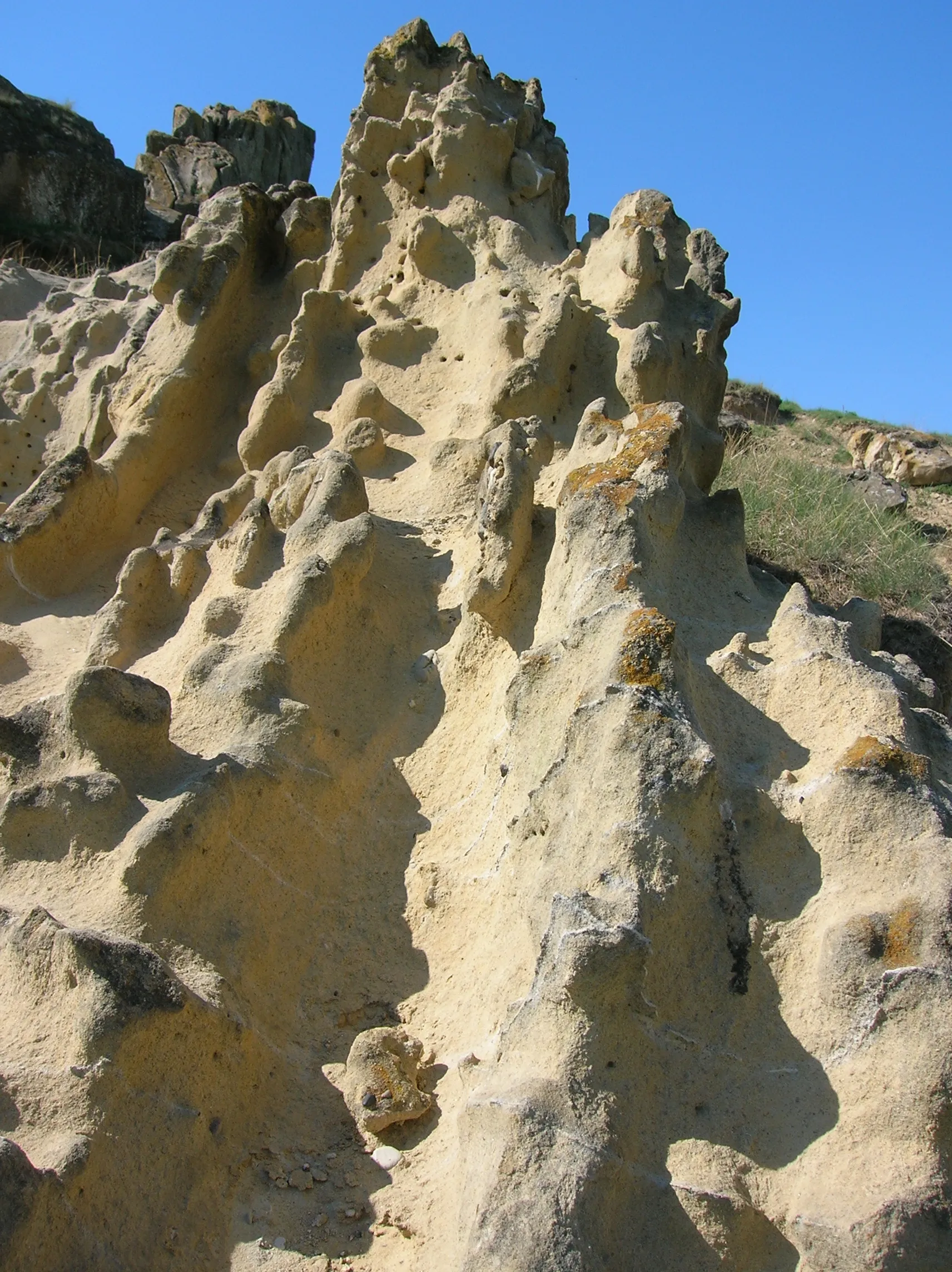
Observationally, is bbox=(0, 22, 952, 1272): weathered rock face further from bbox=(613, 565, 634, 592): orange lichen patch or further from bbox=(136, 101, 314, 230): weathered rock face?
bbox=(136, 101, 314, 230): weathered rock face

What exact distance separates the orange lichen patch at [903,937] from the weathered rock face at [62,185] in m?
8.70

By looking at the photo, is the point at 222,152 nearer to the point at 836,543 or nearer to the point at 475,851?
the point at 836,543

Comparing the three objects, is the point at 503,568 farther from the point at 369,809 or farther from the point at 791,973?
the point at 791,973

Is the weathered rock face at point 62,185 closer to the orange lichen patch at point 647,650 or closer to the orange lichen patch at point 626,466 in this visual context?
the orange lichen patch at point 626,466

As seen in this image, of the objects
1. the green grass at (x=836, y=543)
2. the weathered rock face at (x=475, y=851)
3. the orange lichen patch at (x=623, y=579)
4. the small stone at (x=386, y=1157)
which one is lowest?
the small stone at (x=386, y=1157)

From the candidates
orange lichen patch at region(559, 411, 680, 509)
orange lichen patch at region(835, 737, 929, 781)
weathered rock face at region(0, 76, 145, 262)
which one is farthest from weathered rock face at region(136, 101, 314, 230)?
orange lichen patch at region(835, 737, 929, 781)

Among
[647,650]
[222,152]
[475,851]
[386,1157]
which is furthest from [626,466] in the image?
[222,152]

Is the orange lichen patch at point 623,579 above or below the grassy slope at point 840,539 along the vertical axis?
below

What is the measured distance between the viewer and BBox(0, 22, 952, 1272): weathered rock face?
70.3 inches

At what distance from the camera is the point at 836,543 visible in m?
6.45

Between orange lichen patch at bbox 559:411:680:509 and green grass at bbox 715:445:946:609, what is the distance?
11.2 feet

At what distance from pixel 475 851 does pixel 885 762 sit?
2.97 ft

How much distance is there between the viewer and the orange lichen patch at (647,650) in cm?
221

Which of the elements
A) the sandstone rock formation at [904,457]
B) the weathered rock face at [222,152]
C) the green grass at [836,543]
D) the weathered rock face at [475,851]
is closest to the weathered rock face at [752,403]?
the sandstone rock formation at [904,457]
